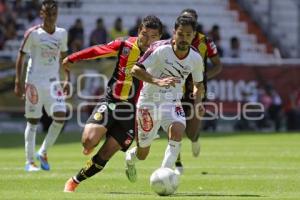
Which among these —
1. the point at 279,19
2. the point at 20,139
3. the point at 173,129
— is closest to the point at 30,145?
the point at 173,129

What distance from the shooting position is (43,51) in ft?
53.6

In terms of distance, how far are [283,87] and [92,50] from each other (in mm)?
16730

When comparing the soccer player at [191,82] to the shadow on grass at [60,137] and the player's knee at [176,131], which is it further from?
the shadow on grass at [60,137]

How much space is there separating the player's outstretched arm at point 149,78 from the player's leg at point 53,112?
4.56 meters

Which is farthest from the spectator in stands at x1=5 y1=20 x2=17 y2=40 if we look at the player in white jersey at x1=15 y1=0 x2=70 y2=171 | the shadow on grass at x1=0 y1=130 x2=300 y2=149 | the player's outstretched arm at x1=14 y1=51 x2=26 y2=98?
the player's outstretched arm at x1=14 y1=51 x2=26 y2=98

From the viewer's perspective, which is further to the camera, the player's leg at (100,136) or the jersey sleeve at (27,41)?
the jersey sleeve at (27,41)

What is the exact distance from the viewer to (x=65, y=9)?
3356 centimetres

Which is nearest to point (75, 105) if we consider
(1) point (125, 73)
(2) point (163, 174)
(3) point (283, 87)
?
(3) point (283, 87)

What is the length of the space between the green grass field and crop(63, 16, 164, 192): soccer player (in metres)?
0.52

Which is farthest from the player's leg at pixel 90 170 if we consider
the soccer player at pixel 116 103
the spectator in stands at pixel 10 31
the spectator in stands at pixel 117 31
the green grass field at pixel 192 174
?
the spectator in stands at pixel 10 31

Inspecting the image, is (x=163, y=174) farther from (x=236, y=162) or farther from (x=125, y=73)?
(x=236, y=162)

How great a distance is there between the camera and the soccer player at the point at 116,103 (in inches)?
482

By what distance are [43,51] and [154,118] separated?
4.89 metres

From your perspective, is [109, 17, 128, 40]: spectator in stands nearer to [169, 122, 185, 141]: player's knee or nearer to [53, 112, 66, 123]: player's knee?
[53, 112, 66, 123]: player's knee
